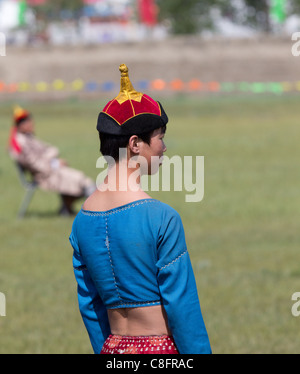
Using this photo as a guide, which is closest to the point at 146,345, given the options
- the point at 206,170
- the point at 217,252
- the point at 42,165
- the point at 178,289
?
the point at 178,289

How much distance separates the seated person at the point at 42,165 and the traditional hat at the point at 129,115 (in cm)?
878

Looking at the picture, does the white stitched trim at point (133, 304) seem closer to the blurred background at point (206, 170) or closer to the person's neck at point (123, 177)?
the person's neck at point (123, 177)

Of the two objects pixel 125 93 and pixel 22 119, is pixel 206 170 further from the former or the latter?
pixel 125 93

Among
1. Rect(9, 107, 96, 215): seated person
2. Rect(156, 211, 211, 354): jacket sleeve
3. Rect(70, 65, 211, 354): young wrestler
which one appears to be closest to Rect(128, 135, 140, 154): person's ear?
Rect(70, 65, 211, 354): young wrestler

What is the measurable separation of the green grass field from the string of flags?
69.5ft

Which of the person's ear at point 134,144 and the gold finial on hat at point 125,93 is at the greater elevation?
the gold finial on hat at point 125,93

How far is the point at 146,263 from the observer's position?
120 inches

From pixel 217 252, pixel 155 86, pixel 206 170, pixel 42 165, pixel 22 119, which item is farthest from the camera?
pixel 155 86

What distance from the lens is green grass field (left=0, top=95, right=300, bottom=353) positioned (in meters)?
6.45

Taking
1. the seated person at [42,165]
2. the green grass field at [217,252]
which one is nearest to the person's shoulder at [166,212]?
the green grass field at [217,252]

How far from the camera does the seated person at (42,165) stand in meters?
11.8

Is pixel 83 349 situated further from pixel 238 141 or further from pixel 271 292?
pixel 238 141

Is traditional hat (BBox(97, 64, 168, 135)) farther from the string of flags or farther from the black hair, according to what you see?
the string of flags

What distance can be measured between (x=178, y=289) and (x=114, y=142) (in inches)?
23.3
